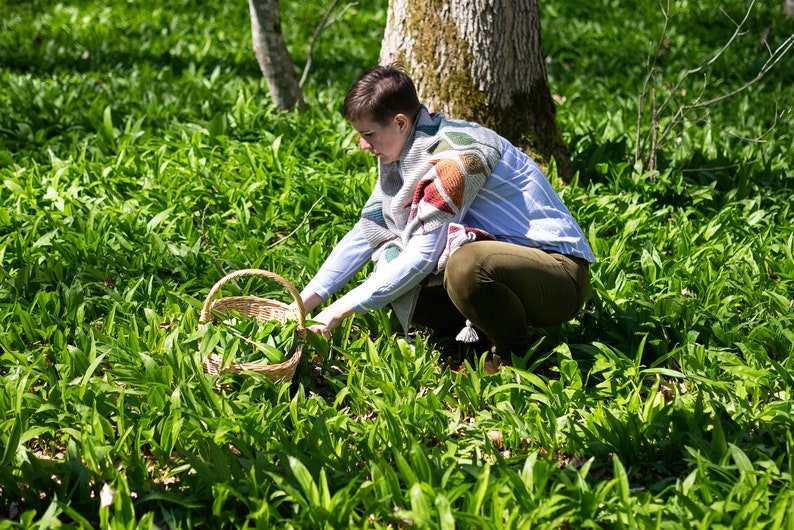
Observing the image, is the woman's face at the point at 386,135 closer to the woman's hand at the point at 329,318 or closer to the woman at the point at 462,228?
the woman at the point at 462,228

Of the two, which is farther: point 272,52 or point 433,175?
point 272,52

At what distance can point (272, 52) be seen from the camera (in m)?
5.71

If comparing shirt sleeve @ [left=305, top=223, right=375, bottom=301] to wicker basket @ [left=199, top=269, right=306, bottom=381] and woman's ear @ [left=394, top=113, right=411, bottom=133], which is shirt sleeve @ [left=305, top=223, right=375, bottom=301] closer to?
wicker basket @ [left=199, top=269, right=306, bottom=381]

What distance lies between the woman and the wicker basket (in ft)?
0.40

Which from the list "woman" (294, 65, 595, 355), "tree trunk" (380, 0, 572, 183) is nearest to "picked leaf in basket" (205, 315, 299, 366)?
"woman" (294, 65, 595, 355)

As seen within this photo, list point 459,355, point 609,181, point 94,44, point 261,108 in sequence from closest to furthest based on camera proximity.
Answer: point 459,355 → point 609,181 → point 261,108 → point 94,44

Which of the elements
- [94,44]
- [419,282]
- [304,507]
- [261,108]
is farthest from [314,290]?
[94,44]

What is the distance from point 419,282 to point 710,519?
1.35 metres

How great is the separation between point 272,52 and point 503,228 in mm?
3143

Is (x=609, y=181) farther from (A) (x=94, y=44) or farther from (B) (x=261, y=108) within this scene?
(A) (x=94, y=44)

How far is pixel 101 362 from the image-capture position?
3.23 m

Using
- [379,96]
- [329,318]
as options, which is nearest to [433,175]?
[379,96]

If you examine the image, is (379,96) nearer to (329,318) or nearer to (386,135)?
(386,135)

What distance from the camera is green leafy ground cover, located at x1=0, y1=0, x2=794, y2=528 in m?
2.40
